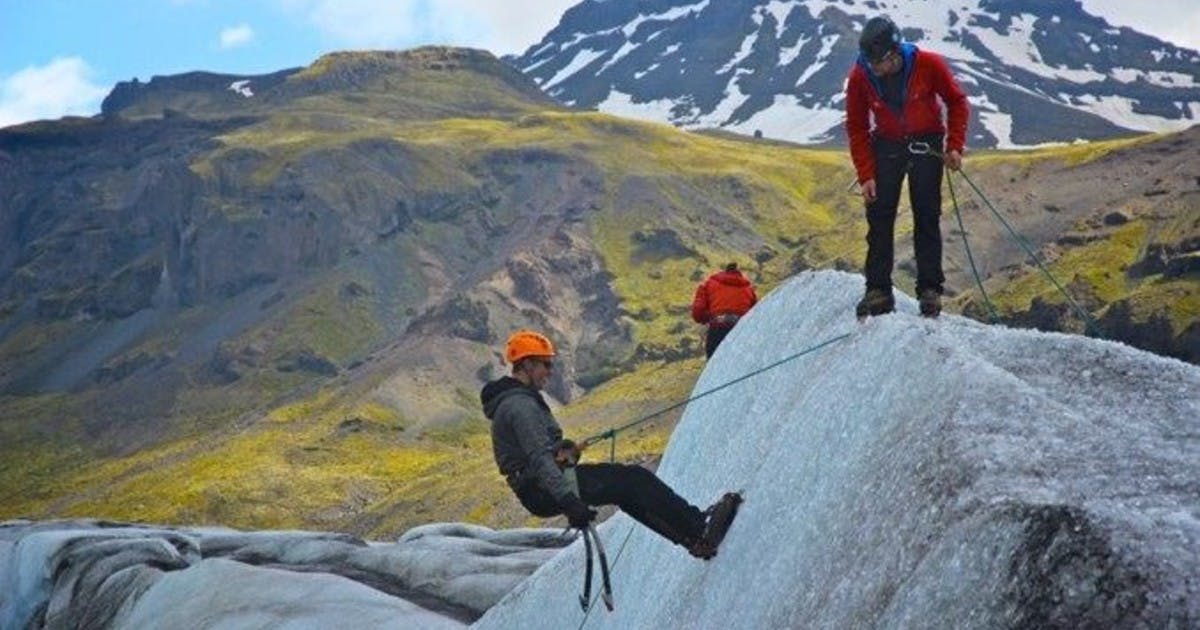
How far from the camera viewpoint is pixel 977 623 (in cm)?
773

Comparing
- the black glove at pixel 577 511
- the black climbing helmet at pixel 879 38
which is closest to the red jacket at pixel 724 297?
the black glove at pixel 577 511

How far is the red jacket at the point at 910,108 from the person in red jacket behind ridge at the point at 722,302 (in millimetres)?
10908

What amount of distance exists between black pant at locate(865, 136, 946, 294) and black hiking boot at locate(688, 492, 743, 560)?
3.11 metres

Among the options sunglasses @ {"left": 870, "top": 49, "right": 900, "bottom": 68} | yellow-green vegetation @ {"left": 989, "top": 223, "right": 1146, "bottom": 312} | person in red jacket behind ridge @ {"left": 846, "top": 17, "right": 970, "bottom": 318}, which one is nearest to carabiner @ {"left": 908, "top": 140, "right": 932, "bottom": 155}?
person in red jacket behind ridge @ {"left": 846, "top": 17, "right": 970, "bottom": 318}

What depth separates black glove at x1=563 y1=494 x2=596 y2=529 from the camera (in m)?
14.1

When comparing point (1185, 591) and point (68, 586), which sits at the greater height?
point (1185, 591)

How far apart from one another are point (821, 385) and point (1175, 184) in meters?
154

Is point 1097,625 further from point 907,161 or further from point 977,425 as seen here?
point 907,161

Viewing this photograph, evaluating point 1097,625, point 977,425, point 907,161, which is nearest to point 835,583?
point 977,425

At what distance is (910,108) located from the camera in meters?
13.6

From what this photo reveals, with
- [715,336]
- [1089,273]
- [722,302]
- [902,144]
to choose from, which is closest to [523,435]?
[902,144]

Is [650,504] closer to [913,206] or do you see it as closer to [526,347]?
[526,347]

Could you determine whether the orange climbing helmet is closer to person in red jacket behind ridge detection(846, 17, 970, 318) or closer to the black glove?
the black glove

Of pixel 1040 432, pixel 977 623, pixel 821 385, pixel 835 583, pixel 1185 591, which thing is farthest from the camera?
pixel 821 385
